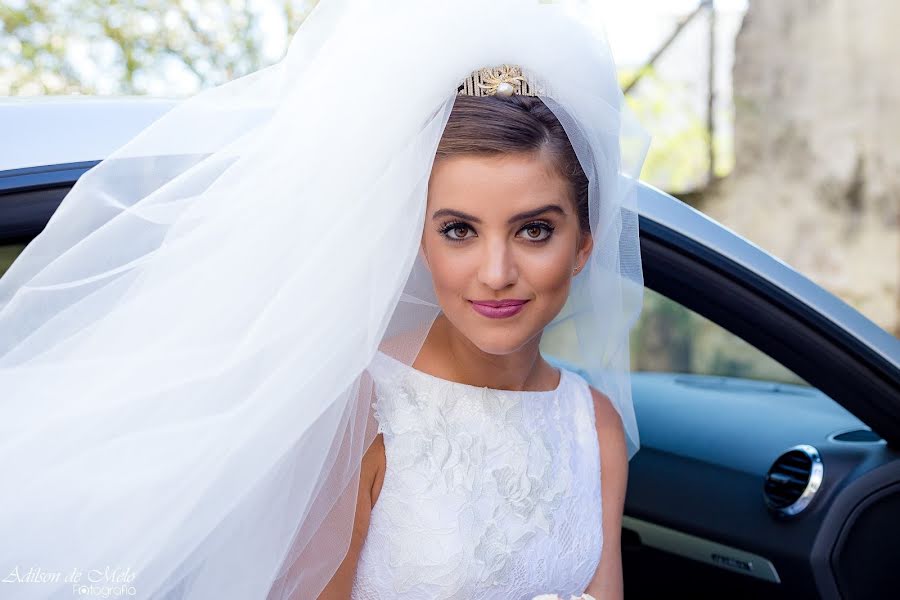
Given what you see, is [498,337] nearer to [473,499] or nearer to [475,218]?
[475,218]

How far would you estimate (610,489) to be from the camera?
6.95 feet

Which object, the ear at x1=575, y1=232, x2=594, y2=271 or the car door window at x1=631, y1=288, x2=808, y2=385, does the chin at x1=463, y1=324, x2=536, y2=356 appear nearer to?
the ear at x1=575, y1=232, x2=594, y2=271

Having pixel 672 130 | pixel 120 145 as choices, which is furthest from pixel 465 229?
pixel 672 130

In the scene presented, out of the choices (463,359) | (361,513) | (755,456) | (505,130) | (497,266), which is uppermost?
(505,130)

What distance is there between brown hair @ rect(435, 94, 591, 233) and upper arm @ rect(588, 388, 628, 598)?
659 millimetres

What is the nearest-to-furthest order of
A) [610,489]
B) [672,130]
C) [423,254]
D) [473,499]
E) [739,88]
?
[423,254]
[473,499]
[610,489]
[739,88]
[672,130]

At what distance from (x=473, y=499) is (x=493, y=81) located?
2.54ft

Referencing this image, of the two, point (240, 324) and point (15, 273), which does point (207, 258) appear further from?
point (15, 273)

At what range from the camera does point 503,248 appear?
1663 millimetres

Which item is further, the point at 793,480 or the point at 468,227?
the point at 793,480

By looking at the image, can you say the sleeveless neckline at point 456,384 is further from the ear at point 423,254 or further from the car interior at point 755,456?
the car interior at point 755,456

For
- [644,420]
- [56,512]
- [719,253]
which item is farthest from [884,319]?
[56,512]

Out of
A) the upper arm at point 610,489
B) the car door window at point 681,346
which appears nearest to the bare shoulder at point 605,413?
the upper arm at point 610,489

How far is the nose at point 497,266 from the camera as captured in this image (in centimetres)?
166
